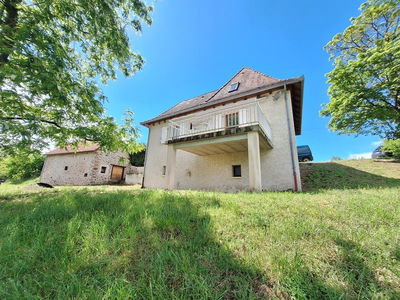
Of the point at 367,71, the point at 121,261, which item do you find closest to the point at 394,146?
the point at 367,71

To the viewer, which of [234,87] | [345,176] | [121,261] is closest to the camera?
[121,261]

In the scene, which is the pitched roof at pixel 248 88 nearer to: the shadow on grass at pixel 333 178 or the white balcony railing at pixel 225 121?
the white balcony railing at pixel 225 121

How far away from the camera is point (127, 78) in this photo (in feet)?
21.5

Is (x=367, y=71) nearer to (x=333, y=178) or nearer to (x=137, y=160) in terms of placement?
(x=333, y=178)

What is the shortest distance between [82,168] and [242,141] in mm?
15547

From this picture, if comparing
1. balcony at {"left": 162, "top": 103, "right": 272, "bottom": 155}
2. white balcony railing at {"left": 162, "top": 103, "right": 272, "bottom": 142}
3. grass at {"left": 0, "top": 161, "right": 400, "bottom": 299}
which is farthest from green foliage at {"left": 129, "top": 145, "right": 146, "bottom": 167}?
grass at {"left": 0, "top": 161, "right": 400, "bottom": 299}

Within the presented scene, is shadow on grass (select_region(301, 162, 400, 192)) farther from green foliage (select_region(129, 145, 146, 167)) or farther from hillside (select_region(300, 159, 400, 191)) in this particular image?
green foliage (select_region(129, 145, 146, 167))

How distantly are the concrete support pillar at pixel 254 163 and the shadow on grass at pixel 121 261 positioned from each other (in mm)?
3825

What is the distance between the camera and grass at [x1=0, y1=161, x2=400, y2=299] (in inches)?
47.6

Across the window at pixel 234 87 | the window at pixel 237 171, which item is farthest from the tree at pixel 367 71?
the window at pixel 237 171

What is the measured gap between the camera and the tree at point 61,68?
362cm

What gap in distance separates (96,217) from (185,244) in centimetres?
167

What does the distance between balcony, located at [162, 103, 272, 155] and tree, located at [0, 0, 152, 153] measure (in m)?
2.64

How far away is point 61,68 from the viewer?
13.2ft
